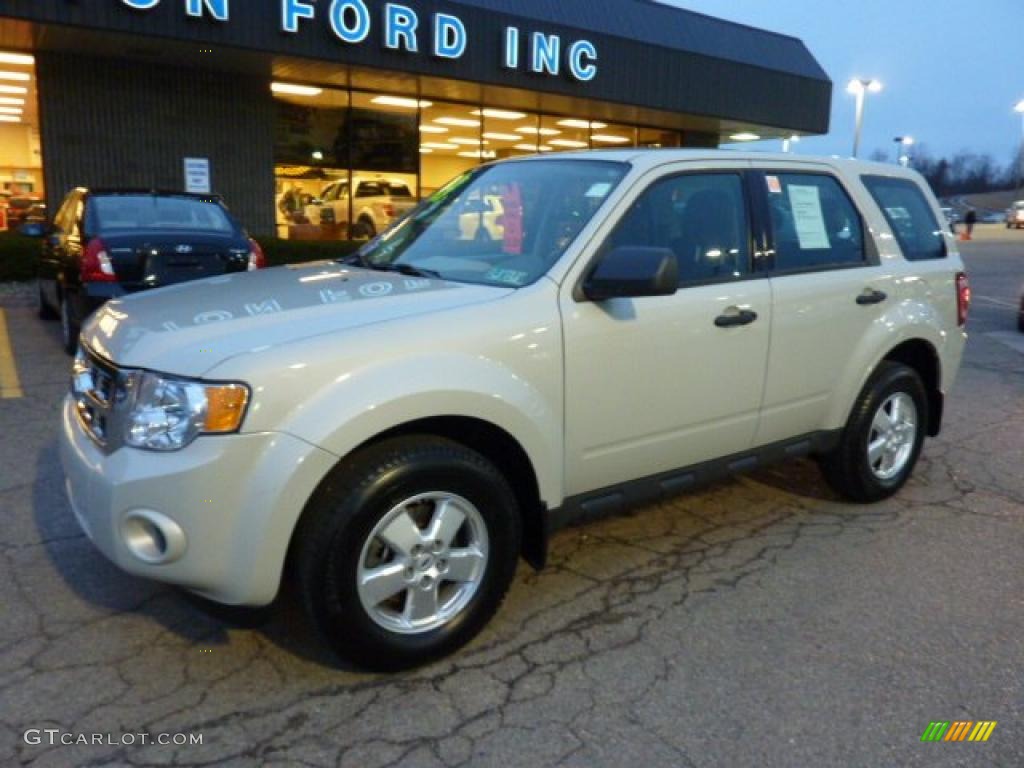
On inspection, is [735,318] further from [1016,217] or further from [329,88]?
[1016,217]

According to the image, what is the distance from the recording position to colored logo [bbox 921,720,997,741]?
2.66 metres

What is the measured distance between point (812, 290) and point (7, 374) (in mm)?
6609

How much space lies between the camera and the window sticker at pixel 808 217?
4.16 meters

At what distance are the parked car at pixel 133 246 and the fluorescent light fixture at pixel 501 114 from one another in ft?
34.5

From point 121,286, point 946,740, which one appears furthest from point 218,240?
point 946,740

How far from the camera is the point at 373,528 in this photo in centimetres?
277

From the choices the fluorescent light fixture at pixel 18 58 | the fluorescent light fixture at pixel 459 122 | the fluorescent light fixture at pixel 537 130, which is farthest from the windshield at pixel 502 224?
the fluorescent light fixture at pixel 537 130

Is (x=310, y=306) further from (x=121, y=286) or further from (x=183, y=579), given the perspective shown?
(x=121, y=286)

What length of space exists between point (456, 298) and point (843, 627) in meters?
1.98

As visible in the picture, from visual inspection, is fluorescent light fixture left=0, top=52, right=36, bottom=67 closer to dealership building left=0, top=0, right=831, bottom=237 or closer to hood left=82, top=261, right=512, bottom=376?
dealership building left=0, top=0, right=831, bottom=237

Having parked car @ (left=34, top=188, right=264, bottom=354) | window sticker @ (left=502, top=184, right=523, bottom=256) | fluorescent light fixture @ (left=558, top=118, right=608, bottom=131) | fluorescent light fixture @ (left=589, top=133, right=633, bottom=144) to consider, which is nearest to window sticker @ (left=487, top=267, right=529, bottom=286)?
window sticker @ (left=502, top=184, right=523, bottom=256)

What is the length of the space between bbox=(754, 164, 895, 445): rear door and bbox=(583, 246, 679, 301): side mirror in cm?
99

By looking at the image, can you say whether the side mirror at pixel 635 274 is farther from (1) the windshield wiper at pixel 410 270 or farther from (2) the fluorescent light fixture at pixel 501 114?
(2) the fluorescent light fixture at pixel 501 114

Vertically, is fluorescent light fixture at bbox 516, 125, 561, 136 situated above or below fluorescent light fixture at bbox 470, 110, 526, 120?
below
